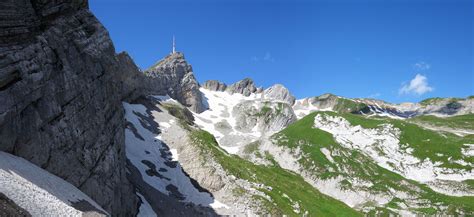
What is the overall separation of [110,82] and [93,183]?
1821 cm

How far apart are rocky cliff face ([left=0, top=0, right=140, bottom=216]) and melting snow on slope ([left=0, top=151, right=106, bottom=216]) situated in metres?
2.64

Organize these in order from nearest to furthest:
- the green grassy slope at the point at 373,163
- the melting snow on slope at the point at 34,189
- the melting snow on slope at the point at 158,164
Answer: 1. the melting snow on slope at the point at 34,189
2. the melting snow on slope at the point at 158,164
3. the green grassy slope at the point at 373,163

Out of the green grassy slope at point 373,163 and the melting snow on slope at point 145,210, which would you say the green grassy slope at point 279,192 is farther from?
the melting snow on slope at point 145,210

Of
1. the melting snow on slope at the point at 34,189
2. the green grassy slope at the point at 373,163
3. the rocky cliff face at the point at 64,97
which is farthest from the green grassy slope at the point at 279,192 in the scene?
the melting snow on slope at the point at 34,189

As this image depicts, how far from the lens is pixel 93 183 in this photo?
171 feet

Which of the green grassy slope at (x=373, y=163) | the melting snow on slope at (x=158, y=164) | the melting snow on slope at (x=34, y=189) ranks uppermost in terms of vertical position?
the green grassy slope at (x=373, y=163)

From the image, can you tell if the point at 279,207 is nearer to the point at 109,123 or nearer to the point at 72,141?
the point at 109,123

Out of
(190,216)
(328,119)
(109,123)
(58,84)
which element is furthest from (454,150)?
(58,84)

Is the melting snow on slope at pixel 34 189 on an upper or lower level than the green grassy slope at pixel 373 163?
lower

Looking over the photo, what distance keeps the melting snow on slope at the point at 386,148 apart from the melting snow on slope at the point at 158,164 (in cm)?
7777

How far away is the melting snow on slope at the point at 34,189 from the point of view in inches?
1305

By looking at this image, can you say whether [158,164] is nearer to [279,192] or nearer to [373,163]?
[279,192]

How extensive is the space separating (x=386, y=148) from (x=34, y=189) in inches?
5306

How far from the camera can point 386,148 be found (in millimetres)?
147875
